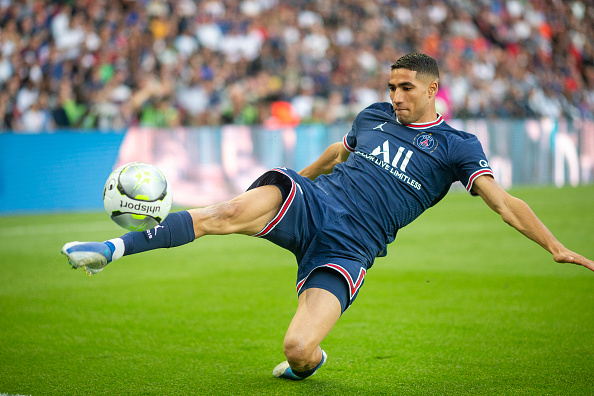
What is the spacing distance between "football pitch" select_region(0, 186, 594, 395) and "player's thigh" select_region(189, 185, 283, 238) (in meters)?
1.04

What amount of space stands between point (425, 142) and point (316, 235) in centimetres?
102

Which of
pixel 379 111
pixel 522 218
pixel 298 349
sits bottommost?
pixel 298 349

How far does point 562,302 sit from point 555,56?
22.2 meters

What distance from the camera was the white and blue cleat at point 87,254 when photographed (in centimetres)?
371

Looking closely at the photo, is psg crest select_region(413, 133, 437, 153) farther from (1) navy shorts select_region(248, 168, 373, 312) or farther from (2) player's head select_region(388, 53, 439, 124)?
(1) navy shorts select_region(248, 168, 373, 312)

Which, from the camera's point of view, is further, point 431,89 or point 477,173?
point 431,89

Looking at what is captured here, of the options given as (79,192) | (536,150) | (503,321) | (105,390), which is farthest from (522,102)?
(105,390)

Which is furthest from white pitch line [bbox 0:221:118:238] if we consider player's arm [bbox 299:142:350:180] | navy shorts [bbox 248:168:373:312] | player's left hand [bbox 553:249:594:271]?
player's left hand [bbox 553:249:594:271]

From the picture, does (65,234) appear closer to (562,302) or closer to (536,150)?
(562,302)

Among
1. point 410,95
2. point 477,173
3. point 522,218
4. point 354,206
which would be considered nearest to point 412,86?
point 410,95

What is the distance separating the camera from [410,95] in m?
4.77

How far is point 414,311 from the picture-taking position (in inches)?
257

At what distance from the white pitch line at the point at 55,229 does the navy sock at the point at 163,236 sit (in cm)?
762

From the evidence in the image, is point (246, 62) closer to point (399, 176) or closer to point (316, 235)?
point (399, 176)
